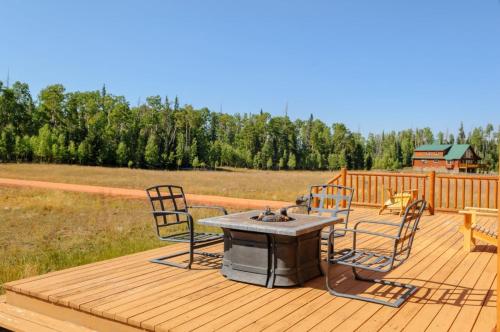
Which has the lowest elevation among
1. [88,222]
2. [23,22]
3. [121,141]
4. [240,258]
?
[88,222]

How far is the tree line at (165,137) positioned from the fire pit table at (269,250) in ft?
146

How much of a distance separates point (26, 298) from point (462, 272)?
14.5 ft

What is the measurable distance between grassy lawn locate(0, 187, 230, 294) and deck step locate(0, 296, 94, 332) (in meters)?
2.00

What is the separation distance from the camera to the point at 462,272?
4.27m

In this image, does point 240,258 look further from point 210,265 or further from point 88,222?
point 88,222

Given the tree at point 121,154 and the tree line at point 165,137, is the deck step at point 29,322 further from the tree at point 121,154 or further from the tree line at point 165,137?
the tree at point 121,154

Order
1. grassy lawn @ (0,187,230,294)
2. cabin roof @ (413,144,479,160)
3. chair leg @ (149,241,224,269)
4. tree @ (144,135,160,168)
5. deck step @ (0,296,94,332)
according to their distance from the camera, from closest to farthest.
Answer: deck step @ (0,296,94,332) → chair leg @ (149,241,224,269) → grassy lawn @ (0,187,230,294) → tree @ (144,135,160,168) → cabin roof @ (413,144,479,160)

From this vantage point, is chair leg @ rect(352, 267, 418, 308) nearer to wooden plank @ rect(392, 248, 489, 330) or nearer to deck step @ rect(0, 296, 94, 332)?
wooden plank @ rect(392, 248, 489, 330)

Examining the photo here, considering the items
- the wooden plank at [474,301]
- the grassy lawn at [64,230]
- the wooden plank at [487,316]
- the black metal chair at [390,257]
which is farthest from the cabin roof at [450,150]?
the black metal chair at [390,257]

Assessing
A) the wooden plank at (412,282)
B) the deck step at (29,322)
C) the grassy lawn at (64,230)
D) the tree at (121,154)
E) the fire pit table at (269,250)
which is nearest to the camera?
the wooden plank at (412,282)

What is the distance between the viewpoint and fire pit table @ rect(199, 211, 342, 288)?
353cm

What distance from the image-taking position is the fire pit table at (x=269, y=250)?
3.53 metres

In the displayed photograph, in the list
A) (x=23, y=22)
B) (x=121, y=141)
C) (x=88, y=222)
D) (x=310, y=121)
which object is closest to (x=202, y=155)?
(x=121, y=141)

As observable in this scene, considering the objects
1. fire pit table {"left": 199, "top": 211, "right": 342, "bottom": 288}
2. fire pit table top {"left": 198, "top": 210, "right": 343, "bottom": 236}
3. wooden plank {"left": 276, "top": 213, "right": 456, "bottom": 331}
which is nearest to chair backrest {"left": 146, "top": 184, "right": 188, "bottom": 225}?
fire pit table top {"left": 198, "top": 210, "right": 343, "bottom": 236}
